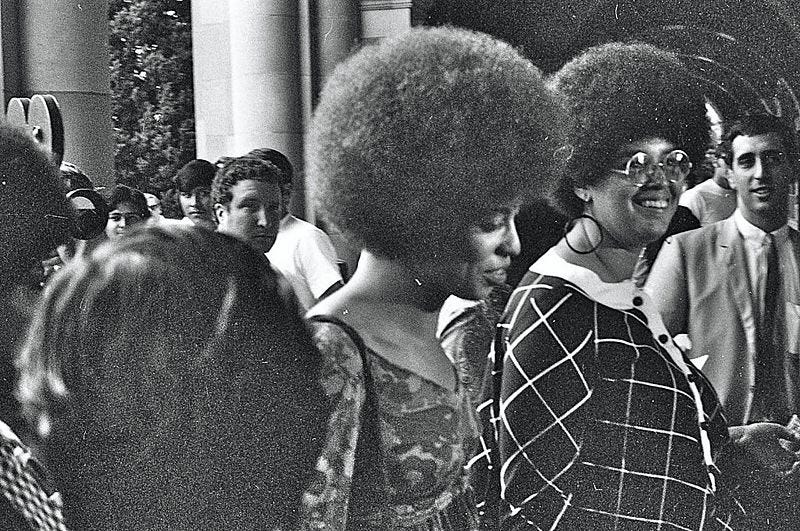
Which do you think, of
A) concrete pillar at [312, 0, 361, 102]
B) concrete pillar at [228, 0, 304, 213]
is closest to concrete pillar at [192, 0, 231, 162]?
concrete pillar at [228, 0, 304, 213]

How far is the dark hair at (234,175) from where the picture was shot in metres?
2.60

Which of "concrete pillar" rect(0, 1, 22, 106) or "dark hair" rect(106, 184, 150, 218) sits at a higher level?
"concrete pillar" rect(0, 1, 22, 106)

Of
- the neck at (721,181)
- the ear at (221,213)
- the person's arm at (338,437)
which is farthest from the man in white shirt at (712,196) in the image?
the ear at (221,213)

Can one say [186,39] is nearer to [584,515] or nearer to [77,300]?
[77,300]

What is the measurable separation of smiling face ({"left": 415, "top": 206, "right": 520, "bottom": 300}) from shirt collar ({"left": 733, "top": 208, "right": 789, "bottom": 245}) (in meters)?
0.53

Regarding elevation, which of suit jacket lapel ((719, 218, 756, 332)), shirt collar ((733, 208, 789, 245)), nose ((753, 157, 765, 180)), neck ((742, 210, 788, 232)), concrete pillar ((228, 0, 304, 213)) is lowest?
suit jacket lapel ((719, 218, 756, 332))

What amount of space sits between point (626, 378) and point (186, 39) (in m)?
1.29

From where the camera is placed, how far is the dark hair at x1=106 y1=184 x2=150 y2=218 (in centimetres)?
275

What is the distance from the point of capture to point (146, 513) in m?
2.54

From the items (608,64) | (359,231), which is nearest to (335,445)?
(359,231)

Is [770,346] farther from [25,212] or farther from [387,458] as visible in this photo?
[25,212]

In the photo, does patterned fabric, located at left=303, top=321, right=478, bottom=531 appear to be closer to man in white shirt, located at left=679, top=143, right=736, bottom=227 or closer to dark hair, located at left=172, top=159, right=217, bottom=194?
dark hair, located at left=172, top=159, right=217, bottom=194

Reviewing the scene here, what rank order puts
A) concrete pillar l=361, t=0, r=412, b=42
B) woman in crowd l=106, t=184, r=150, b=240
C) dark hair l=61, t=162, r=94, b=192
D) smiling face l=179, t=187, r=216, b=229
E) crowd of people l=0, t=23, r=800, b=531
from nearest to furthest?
crowd of people l=0, t=23, r=800, b=531 < concrete pillar l=361, t=0, r=412, b=42 < smiling face l=179, t=187, r=216, b=229 < woman in crowd l=106, t=184, r=150, b=240 < dark hair l=61, t=162, r=94, b=192

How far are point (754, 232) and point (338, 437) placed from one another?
110 centimetres
